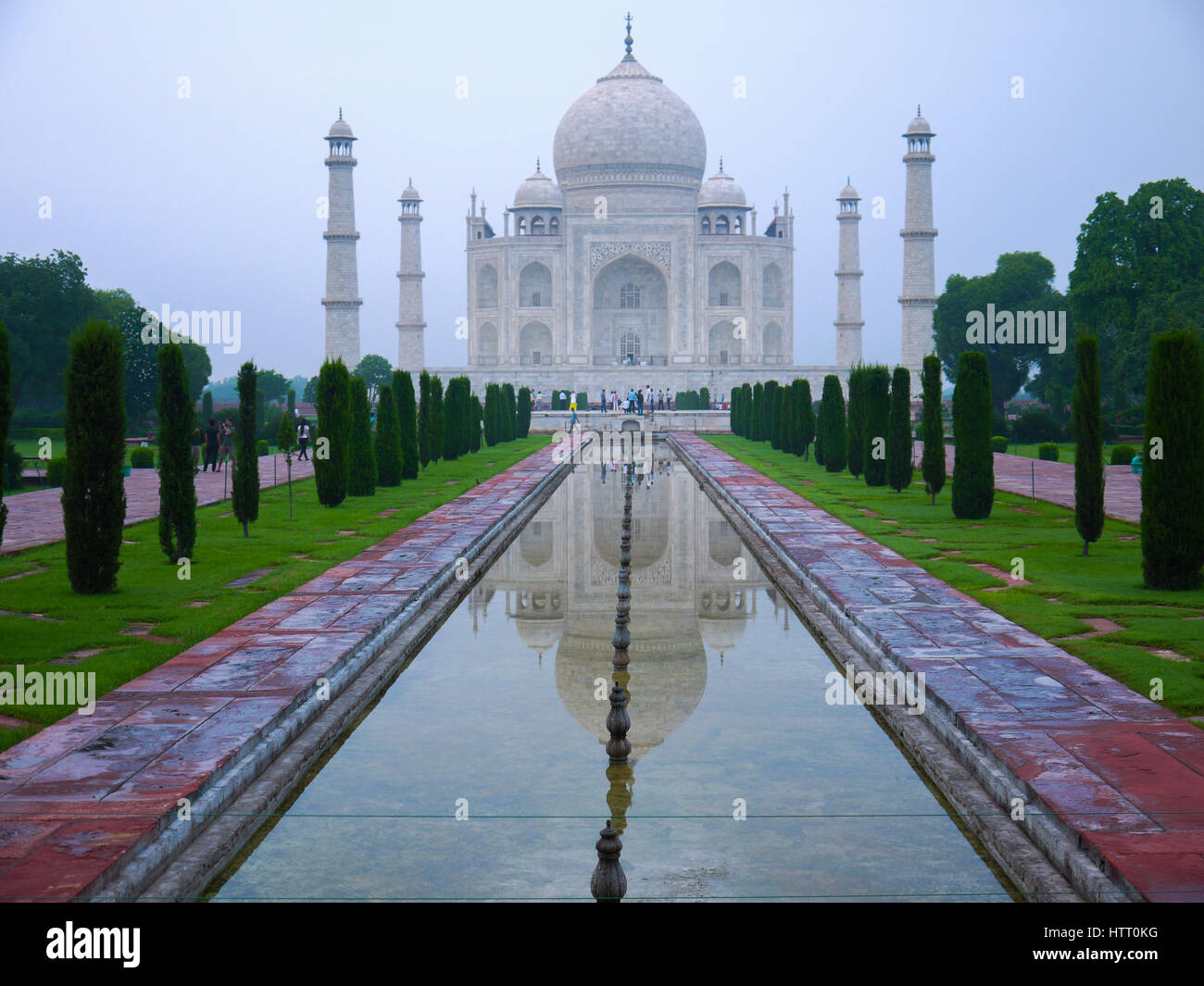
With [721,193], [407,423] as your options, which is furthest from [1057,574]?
[721,193]

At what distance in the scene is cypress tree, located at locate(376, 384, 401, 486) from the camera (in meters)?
16.7

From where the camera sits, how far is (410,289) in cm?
4803

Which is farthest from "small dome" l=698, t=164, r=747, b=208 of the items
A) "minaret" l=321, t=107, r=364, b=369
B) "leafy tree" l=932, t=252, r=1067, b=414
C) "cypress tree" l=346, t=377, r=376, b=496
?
"cypress tree" l=346, t=377, r=376, b=496

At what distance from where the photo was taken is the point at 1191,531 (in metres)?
8.08

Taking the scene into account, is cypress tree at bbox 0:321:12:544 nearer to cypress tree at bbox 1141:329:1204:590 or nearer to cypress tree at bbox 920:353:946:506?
cypress tree at bbox 1141:329:1204:590

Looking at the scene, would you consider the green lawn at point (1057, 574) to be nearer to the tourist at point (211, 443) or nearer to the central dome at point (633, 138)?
the tourist at point (211, 443)

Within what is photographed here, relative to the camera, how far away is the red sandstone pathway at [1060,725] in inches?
141

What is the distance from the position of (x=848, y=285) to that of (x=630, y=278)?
29.1ft

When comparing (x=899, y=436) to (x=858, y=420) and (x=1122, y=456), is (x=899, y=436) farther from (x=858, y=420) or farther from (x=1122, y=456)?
(x=1122, y=456)

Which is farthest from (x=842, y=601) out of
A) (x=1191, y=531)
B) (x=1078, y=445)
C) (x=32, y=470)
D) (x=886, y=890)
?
(x=32, y=470)

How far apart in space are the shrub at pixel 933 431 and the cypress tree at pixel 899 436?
30.8 inches

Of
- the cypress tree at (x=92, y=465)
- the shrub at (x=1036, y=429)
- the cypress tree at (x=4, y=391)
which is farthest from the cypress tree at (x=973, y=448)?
the shrub at (x=1036, y=429)

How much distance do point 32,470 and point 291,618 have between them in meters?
14.6
